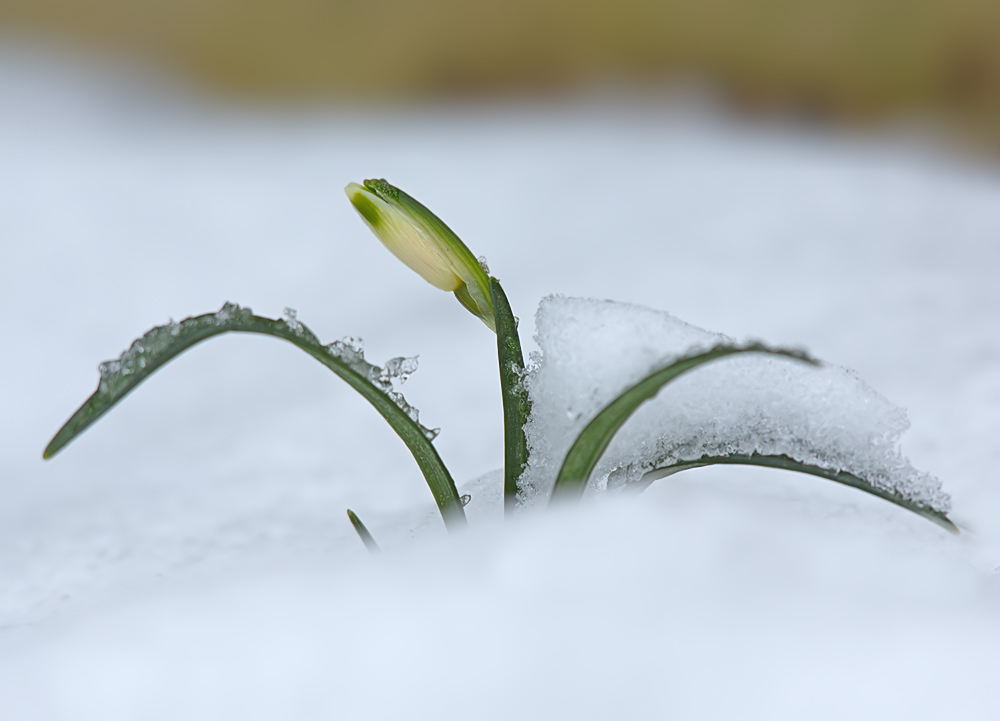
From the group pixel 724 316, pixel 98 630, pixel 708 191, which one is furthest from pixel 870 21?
pixel 98 630

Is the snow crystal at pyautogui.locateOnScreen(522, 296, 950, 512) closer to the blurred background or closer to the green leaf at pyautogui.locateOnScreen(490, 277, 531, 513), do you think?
the green leaf at pyautogui.locateOnScreen(490, 277, 531, 513)

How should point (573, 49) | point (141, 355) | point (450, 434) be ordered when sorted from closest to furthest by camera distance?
point (141, 355), point (450, 434), point (573, 49)

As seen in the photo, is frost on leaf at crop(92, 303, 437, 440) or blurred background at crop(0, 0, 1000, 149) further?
blurred background at crop(0, 0, 1000, 149)

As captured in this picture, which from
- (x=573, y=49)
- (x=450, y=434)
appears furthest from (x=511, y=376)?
(x=573, y=49)

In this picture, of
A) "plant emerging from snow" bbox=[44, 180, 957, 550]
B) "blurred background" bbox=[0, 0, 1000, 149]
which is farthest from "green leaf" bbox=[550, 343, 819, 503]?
"blurred background" bbox=[0, 0, 1000, 149]

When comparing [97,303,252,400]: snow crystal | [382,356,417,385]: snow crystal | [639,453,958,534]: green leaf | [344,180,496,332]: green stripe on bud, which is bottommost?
[97,303,252,400]: snow crystal

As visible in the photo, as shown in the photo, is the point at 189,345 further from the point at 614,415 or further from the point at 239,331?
the point at 614,415
